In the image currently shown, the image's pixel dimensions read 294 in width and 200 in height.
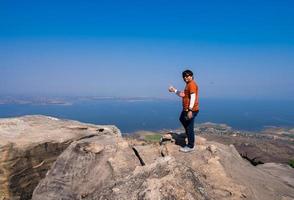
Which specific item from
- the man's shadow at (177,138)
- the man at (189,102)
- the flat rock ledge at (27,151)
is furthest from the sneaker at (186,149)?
the flat rock ledge at (27,151)

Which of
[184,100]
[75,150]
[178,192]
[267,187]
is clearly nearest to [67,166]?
[75,150]

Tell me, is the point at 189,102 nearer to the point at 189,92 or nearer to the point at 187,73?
the point at 189,92

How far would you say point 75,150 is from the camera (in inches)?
536

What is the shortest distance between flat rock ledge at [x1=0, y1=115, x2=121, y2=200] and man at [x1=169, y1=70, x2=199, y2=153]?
5760 millimetres

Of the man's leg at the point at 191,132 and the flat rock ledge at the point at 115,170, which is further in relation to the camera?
the man's leg at the point at 191,132

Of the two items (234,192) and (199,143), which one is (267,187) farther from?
(199,143)

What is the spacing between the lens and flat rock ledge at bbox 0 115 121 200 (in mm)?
13430

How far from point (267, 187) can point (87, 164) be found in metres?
6.84

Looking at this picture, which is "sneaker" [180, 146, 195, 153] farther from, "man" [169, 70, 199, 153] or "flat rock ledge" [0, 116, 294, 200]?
"flat rock ledge" [0, 116, 294, 200]

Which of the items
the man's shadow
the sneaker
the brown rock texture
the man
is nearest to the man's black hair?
the man

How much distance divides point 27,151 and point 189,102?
738cm

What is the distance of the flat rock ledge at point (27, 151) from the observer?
13430 mm

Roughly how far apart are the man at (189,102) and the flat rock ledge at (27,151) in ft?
18.9

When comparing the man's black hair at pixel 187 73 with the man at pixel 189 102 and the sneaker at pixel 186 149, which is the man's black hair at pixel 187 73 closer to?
the man at pixel 189 102
